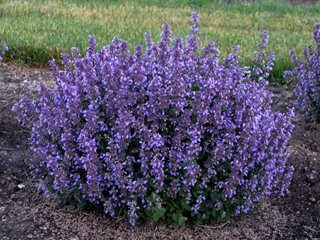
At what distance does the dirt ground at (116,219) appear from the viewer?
322 cm

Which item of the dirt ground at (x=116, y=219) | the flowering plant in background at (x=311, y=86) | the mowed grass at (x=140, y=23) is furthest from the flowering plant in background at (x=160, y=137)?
the mowed grass at (x=140, y=23)

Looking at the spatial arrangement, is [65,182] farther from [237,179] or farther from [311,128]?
[311,128]

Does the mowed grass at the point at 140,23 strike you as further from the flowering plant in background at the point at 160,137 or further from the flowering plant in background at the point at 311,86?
the flowering plant in background at the point at 160,137

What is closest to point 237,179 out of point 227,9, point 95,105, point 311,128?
point 95,105

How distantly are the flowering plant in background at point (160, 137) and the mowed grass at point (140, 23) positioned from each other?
265 centimetres

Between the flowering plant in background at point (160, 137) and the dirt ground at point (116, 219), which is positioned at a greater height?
the flowering plant in background at point (160, 137)

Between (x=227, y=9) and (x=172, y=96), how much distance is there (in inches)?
269

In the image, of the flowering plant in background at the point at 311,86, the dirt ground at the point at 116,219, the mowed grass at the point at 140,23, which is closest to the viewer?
the dirt ground at the point at 116,219

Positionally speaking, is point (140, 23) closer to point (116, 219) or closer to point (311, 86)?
point (311, 86)

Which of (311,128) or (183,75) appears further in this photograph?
(311,128)

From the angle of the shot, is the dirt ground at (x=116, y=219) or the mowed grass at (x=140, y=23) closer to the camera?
the dirt ground at (x=116, y=219)

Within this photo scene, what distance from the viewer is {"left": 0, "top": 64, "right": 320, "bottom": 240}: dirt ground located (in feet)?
10.6

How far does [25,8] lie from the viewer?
7.95m

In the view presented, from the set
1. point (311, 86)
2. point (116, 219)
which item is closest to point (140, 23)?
point (311, 86)
